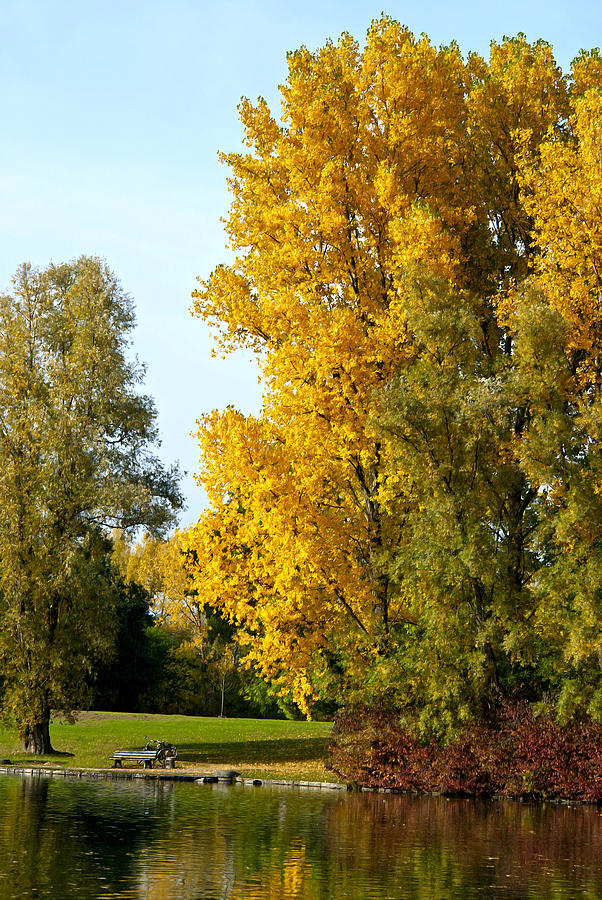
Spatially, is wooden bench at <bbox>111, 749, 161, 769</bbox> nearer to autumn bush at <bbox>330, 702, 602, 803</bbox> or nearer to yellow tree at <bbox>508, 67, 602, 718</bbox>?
autumn bush at <bbox>330, 702, 602, 803</bbox>

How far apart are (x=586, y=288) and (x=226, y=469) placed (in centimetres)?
960

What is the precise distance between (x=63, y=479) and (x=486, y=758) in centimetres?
1721

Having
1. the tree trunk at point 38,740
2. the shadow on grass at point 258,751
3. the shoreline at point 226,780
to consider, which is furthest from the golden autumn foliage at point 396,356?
the tree trunk at point 38,740

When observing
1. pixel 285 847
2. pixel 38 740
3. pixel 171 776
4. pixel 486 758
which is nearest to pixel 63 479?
pixel 38 740

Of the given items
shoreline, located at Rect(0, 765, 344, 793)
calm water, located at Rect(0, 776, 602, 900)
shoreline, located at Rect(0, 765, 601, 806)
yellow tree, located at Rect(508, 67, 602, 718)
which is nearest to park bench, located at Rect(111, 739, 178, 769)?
shoreline, located at Rect(0, 765, 344, 793)

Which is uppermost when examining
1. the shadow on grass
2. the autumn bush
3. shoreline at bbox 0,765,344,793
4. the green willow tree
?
the green willow tree

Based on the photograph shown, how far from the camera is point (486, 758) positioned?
2373 centimetres

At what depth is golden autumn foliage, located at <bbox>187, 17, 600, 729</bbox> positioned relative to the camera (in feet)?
78.6

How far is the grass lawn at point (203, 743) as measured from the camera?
3023 centimetres

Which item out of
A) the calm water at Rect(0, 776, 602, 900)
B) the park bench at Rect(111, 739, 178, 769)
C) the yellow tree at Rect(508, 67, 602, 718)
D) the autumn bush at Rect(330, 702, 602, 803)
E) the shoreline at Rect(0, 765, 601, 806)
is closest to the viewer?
the calm water at Rect(0, 776, 602, 900)

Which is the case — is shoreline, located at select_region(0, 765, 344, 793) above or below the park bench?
below

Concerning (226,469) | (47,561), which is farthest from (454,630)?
(47,561)

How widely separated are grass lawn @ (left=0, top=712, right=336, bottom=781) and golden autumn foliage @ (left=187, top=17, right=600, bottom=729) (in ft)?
15.4

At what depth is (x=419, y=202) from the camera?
26.0 metres
